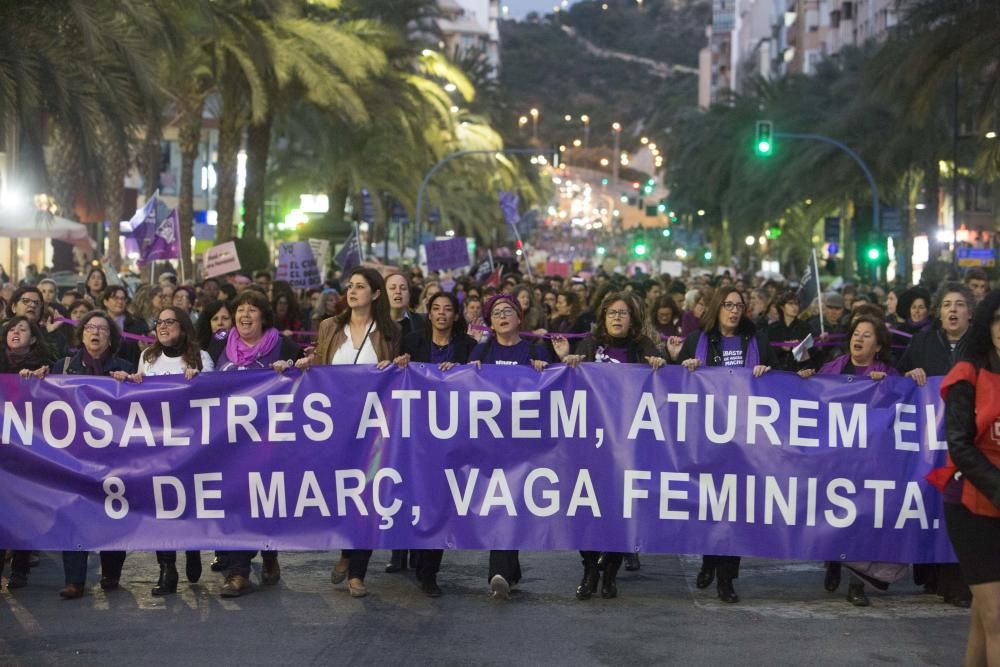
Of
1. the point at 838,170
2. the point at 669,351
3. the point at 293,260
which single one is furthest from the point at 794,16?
the point at 669,351

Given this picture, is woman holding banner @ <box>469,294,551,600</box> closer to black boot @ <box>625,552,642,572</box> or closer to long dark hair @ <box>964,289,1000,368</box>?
black boot @ <box>625,552,642,572</box>

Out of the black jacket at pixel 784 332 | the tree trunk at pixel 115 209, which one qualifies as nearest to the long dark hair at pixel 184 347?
the black jacket at pixel 784 332

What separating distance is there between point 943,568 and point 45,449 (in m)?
4.86

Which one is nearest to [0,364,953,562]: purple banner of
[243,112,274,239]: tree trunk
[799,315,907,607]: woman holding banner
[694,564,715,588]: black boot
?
[799,315,907,607]: woman holding banner

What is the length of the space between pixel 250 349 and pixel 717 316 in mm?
2699

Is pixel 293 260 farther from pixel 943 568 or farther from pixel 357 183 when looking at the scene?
pixel 357 183

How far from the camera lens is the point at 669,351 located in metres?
12.0

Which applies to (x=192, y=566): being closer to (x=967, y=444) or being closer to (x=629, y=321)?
(x=629, y=321)

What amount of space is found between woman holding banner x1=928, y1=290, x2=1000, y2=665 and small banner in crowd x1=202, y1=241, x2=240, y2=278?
638 inches

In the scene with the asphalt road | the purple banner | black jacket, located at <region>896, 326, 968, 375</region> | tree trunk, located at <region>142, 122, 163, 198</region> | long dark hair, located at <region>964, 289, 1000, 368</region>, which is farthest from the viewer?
tree trunk, located at <region>142, 122, 163, 198</region>

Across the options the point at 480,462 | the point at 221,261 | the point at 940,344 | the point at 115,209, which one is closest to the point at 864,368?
the point at 940,344

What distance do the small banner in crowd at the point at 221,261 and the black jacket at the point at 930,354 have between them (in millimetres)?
12560

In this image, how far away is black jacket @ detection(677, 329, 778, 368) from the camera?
1000 centimetres

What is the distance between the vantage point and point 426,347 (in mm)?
9938
